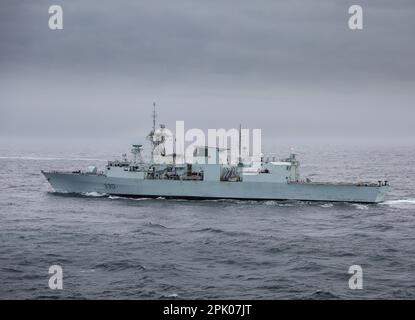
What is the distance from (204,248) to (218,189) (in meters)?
19.6

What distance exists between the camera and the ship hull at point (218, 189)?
49.2m

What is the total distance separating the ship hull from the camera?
162 feet

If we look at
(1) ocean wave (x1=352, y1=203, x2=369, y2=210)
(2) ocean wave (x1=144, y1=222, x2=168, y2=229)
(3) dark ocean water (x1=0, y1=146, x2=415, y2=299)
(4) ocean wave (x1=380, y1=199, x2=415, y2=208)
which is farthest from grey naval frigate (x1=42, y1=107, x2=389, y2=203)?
(2) ocean wave (x1=144, y1=222, x2=168, y2=229)

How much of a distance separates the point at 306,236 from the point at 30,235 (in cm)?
1817

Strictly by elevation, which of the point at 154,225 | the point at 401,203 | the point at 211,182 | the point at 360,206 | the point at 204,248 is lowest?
the point at 204,248

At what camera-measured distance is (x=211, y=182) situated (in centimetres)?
5078

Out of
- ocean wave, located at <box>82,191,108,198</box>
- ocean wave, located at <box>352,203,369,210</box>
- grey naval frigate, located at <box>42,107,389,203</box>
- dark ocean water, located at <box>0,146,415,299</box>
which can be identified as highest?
grey naval frigate, located at <box>42,107,389,203</box>

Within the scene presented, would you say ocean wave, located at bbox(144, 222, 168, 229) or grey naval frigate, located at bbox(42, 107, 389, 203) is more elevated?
grey naval frigate, located at bbox(42, 107, 389, 203)

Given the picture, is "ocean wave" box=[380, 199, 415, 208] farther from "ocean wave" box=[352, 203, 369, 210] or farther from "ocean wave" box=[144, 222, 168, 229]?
"ocean wave" box=[144, 222, 168, 229]

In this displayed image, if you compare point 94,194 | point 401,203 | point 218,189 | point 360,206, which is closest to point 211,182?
point 218,189

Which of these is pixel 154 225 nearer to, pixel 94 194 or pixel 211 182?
pixel 211 182

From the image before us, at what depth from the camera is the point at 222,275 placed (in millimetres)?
25781
